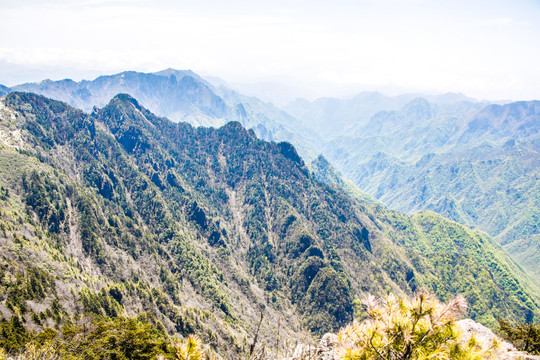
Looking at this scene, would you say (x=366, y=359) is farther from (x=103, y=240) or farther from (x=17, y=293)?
(x=103, y=240)

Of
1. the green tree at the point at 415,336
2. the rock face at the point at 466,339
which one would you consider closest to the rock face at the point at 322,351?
the rock face at the point at 466,339

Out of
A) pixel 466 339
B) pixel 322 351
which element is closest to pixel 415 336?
pixel 466 339

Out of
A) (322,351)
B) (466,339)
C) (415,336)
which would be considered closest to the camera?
(415,336)

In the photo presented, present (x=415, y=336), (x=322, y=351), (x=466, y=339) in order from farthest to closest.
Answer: (x=322, y=351), (x=466, y=339), (x=415, y=336)

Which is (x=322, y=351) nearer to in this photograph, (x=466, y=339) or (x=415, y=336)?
(x=466, y=339)

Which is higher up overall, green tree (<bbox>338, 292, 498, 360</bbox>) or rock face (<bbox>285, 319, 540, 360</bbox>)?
green tree (<bbox>338, 292, 498, 360</bbox>)

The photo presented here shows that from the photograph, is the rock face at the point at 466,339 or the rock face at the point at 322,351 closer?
the rock face at the point at 466,339

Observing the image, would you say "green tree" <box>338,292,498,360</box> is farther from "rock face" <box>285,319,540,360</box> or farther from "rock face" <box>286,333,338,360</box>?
"rock face" <box>286,333,338,360</box>

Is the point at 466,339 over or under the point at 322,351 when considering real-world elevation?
over

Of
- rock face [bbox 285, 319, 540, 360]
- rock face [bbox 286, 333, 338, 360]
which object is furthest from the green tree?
rock face [bbox 286, 333, 338, 360]

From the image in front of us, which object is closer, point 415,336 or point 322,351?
point 415,336

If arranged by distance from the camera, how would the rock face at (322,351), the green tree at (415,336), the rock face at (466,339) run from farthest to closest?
the rock face at (322,351) → the rock face at (466,339) → the green tree at (415,336)

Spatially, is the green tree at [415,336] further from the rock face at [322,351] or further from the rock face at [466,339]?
the rock face at [322,351]

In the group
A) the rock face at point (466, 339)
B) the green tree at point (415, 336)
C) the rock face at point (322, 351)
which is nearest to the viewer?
the green tree at point (415, 336)
